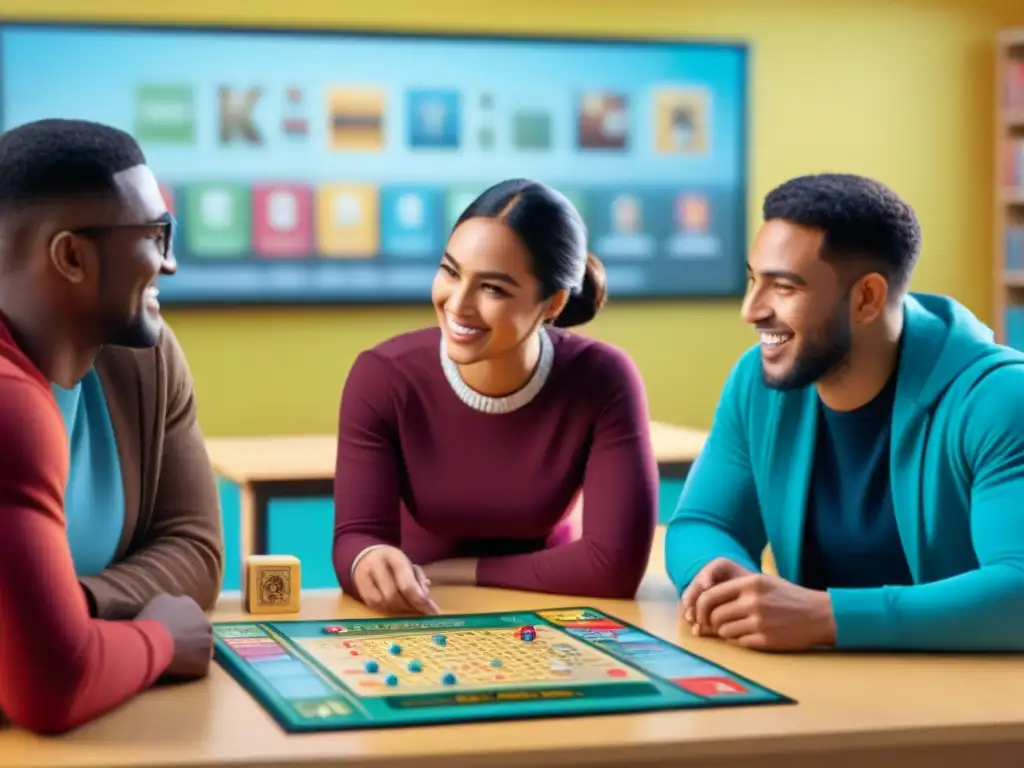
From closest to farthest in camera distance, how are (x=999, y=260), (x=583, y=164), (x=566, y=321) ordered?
(x=566, y=321) < (x=583, y=164) < (x=999, y=260)

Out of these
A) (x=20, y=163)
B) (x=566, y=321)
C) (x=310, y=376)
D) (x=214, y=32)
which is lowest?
(x=310, y=376)

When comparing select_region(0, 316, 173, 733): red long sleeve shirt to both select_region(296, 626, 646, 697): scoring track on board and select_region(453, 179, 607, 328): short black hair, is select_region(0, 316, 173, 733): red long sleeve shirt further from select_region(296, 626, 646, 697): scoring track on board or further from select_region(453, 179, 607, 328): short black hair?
select_region(453, 179, 607, 328): short black hair

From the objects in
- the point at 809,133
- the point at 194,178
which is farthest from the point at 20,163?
the point at 809,133

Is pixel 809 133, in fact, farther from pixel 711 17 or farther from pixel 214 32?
pixel 214 32

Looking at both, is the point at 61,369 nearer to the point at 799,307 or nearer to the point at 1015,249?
the point at 799,307

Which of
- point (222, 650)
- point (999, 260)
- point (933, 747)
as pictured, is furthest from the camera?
point (999, 260)

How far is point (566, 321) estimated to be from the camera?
2422mm

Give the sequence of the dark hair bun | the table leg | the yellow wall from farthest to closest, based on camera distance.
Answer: the yellow wall, the table leg, the dark hair bun

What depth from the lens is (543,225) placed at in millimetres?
2215

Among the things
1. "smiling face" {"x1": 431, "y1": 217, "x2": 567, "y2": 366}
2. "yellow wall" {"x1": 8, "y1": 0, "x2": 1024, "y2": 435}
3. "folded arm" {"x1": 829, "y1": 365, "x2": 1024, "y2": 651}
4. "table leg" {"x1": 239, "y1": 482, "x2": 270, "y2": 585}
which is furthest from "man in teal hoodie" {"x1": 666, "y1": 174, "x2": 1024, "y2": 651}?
"yellow wall" {"x1": 8, "y1": 0, "x2": 1024, "y2": 435}

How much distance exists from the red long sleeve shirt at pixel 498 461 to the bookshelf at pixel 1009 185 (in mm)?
5073

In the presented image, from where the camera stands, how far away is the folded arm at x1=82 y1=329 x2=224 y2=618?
6.44 ft

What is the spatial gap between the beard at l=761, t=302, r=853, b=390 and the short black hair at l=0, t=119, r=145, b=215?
2.90 ft

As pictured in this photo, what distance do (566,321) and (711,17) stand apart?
4.63 metres
